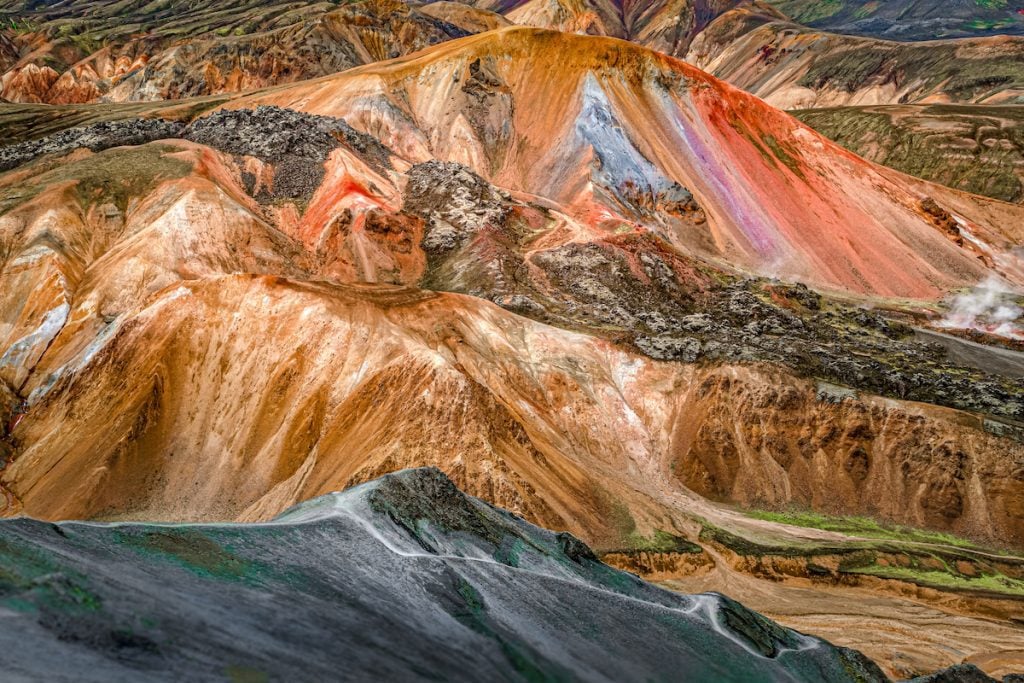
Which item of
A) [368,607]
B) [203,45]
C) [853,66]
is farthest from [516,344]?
[853,66]

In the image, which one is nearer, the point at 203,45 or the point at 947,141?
the point at 203,45

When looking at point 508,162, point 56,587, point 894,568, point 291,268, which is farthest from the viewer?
point 508,162

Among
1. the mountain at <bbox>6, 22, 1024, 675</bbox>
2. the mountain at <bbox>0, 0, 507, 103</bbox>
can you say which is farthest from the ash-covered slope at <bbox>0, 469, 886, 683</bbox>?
the mountain at <bbox>0, 0, 507, 103</bbox>

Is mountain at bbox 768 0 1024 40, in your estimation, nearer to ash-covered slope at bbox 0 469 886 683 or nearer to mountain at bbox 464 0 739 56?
mountain at bbox 464 0 739 56

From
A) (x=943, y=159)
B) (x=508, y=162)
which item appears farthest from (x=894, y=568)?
(x=943, y=159)

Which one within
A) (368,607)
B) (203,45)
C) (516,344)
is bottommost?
(368,607)

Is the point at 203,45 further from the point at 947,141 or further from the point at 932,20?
the point at 932,20

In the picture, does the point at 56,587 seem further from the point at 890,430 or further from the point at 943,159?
the point at 943,159
